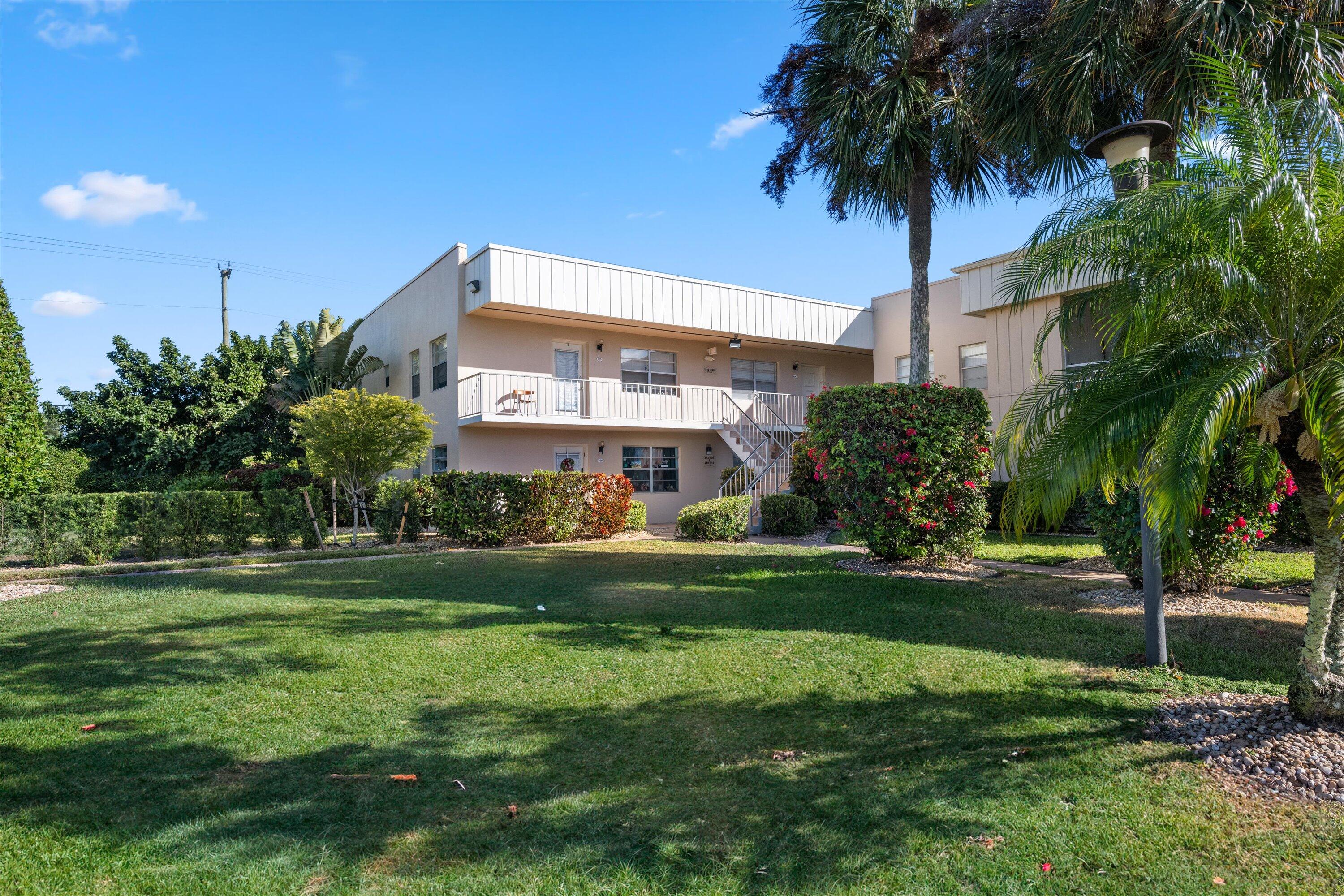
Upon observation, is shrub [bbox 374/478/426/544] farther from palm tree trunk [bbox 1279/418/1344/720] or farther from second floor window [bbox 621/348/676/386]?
palm tree trunk [bbox 1279/418/1344/720]

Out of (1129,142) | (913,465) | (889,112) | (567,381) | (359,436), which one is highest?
(889,112)

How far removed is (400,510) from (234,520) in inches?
108

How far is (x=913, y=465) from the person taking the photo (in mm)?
9328

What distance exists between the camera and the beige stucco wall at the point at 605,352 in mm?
17797

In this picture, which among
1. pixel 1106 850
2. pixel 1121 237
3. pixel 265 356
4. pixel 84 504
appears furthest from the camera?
pixel 265 356

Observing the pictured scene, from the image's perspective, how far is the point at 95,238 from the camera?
102 ft

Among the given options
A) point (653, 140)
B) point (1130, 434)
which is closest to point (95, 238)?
point (653, 140)

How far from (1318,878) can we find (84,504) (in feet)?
46.2

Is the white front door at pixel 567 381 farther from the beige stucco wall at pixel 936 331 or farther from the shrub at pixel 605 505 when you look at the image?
the beige stucco wall at pixel 936 331

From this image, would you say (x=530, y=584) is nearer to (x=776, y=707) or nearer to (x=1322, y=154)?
(x=776, y=707)

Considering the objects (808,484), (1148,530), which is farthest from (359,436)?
(1148,530)

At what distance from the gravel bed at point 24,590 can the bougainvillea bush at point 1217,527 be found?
11.8 metres

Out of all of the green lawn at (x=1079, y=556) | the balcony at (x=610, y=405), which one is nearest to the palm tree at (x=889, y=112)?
the green lawn at (x=1079, y=556)

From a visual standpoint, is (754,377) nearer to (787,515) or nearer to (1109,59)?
(787,515)
